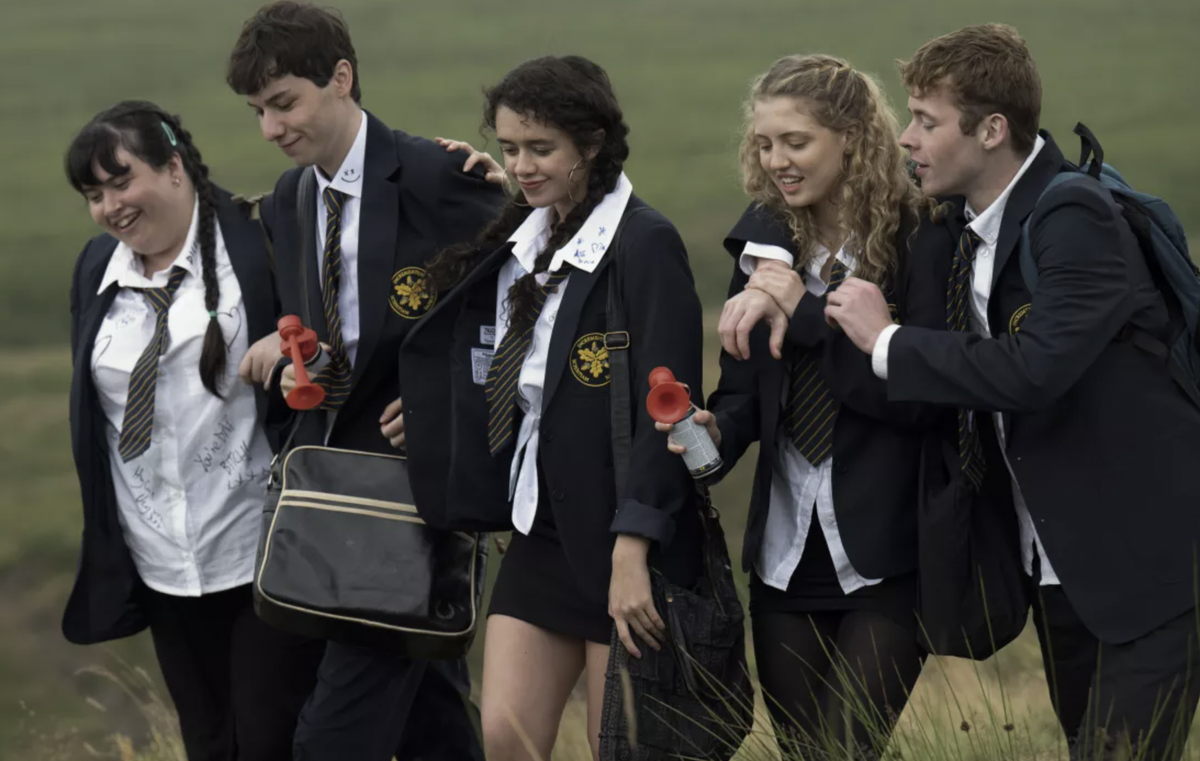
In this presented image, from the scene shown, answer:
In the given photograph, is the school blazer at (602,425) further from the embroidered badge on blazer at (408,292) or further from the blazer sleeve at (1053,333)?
the blazer sleeve at (1053,333)

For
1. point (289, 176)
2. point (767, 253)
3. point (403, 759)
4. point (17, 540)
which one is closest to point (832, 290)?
point (767, 253)

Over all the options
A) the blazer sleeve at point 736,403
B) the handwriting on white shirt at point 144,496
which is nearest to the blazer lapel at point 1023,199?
the blazer sleeve at point 736,403

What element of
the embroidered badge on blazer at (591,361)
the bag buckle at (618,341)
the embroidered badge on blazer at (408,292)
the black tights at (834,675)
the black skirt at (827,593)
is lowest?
the black tights at (834,675)

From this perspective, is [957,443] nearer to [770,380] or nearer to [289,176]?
[770,380]

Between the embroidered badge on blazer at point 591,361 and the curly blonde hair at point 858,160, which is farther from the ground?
the curly blonde hair at point 858,160

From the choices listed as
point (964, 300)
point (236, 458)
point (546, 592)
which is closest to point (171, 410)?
point (236, 458)

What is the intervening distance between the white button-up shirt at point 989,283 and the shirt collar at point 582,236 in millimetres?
630

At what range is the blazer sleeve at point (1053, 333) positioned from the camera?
2.51 m

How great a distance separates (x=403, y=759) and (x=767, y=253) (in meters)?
1.83

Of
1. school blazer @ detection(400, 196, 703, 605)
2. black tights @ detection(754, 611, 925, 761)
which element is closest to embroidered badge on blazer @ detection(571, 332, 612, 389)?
school blazer @ detection(400, 196, 703, 605)

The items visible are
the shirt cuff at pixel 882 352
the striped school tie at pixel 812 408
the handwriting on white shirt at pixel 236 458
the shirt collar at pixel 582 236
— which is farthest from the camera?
the handwriting on white shirt at pixel 236 458

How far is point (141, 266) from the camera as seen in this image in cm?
361

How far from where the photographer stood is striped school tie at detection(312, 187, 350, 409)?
11.1ft

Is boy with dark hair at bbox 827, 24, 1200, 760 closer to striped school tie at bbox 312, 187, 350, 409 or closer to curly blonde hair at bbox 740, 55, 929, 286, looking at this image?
curly blonde hair at bbox 740, 55, 929, 286
